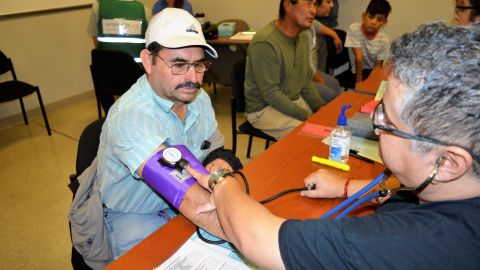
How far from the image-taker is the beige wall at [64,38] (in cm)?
389

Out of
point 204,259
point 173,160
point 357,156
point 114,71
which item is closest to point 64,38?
point 114,71

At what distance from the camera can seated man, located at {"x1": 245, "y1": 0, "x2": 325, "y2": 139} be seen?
7.78 feet

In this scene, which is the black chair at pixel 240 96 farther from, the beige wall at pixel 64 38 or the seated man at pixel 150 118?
the beige wall at pixel 64 38

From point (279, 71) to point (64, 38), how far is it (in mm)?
3196

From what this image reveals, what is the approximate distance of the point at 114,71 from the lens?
10.3 feet

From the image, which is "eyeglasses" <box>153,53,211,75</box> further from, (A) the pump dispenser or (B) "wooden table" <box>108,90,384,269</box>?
(A) the pump dispenser

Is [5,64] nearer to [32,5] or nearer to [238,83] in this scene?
[32,5]

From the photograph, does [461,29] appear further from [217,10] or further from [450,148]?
[217,10]

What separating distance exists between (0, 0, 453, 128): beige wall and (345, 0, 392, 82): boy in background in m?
0.78

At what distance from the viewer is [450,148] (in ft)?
2.13

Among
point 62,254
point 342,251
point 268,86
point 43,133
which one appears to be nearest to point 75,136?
point 43,133

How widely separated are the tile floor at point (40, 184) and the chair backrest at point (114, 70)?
0.72 meters

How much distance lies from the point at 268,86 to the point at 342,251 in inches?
71.1

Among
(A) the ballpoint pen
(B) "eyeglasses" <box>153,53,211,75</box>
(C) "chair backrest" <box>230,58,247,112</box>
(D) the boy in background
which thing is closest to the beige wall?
(D) the boy in background
